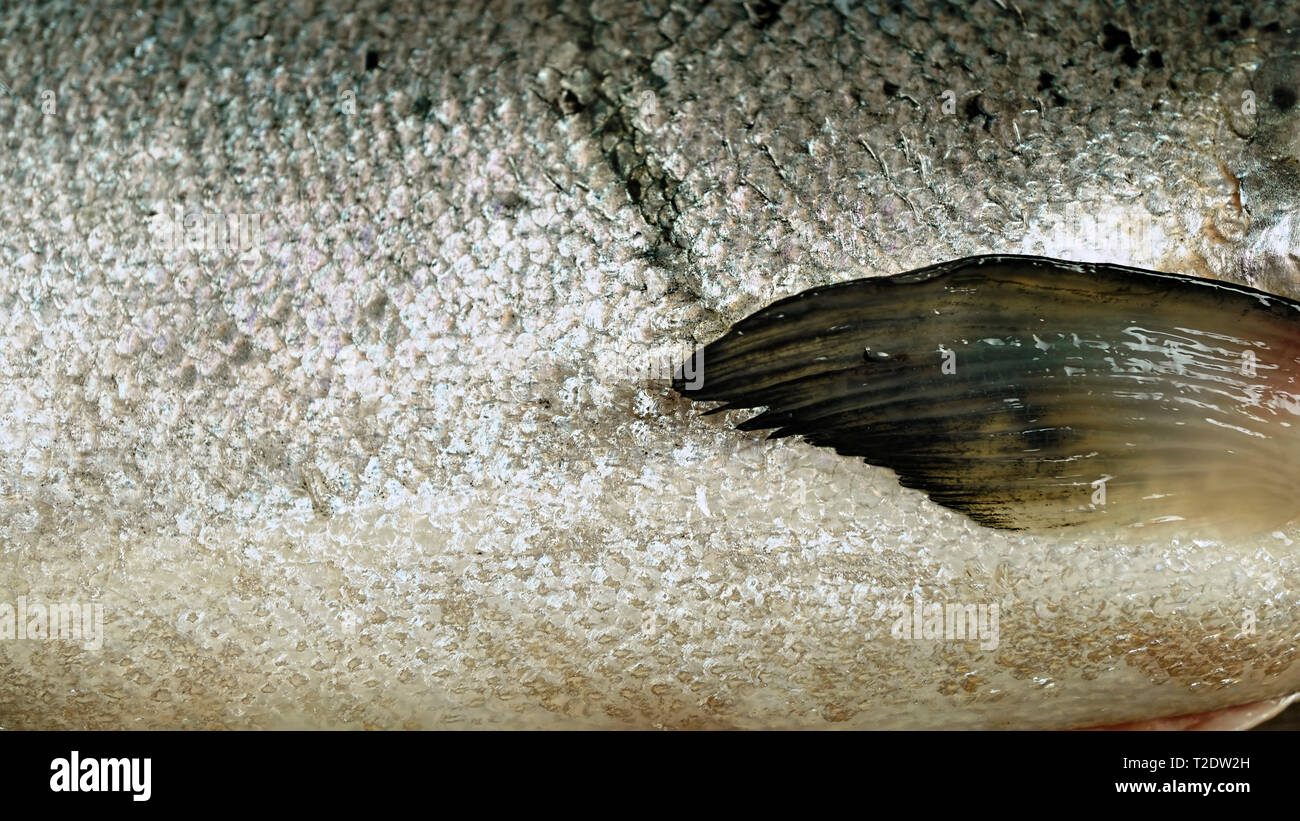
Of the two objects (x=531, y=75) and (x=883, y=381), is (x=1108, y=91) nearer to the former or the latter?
(x=883, y=381)

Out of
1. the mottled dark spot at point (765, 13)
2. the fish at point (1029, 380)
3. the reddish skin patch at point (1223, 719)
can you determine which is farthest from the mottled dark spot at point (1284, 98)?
the reddish skin patch at point (1223, 719)

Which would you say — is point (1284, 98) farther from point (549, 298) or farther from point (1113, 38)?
point (549, 298)

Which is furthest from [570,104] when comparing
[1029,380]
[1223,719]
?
[1223,719]

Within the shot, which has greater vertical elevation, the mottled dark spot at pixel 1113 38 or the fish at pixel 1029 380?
the mottled dark spot at pixel 1113 38

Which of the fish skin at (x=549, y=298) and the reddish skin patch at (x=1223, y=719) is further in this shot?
the reddish skin patch at (x=1223, y=719)

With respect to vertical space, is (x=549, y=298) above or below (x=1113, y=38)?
below

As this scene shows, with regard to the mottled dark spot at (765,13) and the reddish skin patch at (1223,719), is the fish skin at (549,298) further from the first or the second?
the reddish skin patch at (1223,719)

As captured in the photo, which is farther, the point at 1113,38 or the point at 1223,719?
the point at 1223,719

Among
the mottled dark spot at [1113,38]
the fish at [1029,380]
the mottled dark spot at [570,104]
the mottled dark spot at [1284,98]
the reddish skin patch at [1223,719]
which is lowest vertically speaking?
the reddish skin patch at [1223,719]
